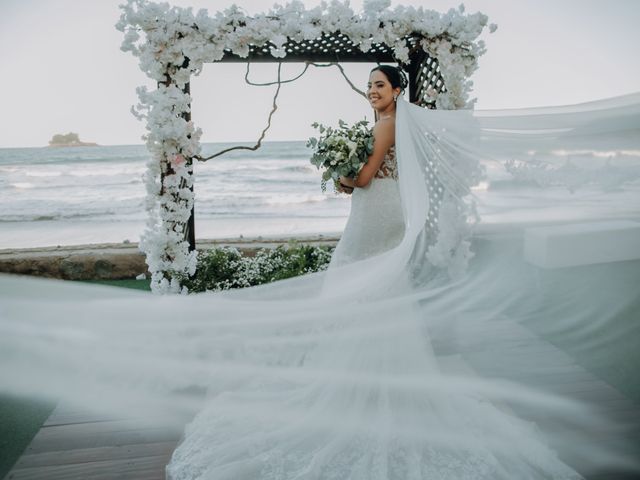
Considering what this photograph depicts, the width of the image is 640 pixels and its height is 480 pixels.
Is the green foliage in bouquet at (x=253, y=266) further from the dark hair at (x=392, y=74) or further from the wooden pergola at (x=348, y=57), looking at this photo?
the dark hair at (x=392, y=74)

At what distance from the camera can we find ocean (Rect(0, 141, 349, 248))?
36.0ft

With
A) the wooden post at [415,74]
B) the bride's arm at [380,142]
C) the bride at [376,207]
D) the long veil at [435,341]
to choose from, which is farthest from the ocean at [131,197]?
the long veil at [435,341]

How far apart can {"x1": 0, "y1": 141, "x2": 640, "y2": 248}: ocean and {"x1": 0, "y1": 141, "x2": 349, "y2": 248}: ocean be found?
29mm

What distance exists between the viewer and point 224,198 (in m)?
14.9

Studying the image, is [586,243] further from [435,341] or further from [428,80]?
[428,80]

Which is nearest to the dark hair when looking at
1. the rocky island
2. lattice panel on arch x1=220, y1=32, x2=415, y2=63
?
lattice panel on arch x1=220, y1=32, x2=415, y2=63

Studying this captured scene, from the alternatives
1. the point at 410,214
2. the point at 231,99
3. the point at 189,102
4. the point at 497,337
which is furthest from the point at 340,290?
the point at 231,99

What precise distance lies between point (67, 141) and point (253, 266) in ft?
69.3

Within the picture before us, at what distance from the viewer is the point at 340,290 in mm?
2479

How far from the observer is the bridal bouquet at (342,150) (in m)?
2.75

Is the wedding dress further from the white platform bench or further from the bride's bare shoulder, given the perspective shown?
the white platform bench

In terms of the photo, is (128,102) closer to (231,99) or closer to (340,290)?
(231,99)

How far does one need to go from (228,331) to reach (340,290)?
58 cm

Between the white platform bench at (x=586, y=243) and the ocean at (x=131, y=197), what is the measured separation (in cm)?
848
